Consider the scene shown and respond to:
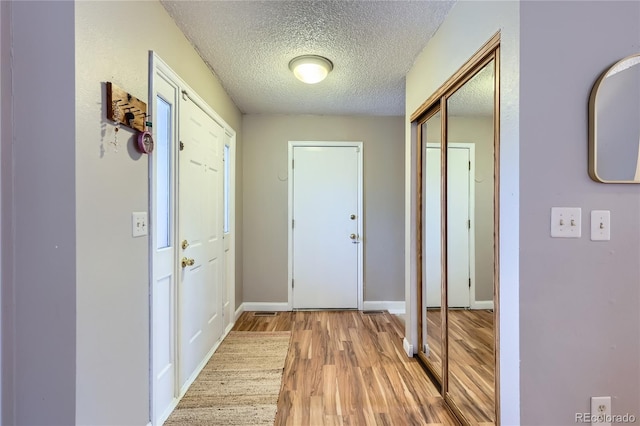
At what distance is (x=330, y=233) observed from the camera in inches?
135

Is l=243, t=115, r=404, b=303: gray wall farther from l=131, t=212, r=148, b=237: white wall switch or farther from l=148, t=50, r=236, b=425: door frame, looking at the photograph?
l=131, t=212, r=148, b=237: white wall switch

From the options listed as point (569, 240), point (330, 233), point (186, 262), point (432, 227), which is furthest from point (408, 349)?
point (186, 262)

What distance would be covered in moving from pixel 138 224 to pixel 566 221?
6.10ft

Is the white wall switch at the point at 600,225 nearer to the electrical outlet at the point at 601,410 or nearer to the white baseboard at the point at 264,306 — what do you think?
the electrical outlet at the point at 601,410

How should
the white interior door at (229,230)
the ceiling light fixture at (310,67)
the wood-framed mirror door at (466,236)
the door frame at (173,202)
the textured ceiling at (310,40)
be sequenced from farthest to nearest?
1. the white interior door at (229,230)
2. the ceiling light fixture at (310,67)
3. the textured ceiling at (310,40)
4. the door frame at (173,202)
5. the wood-framed mirror door at (466,236)

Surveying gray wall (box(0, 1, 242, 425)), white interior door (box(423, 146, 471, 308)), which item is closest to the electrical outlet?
white interior door (box(423, 146, 471, 308))

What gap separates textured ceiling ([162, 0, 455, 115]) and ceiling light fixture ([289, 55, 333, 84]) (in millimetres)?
44

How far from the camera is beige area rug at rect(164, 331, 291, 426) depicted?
1.64m

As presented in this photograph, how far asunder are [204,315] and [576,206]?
94.2 inches

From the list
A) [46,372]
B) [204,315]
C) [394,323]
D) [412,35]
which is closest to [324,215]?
[394,323]

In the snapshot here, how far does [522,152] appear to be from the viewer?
1.06 m

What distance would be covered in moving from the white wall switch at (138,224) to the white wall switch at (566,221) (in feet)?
5.90

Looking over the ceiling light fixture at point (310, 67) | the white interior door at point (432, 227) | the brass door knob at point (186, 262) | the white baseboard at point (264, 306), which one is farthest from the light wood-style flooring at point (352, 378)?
the ceiling light fixture at point (310, 67)

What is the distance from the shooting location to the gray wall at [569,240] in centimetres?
105
